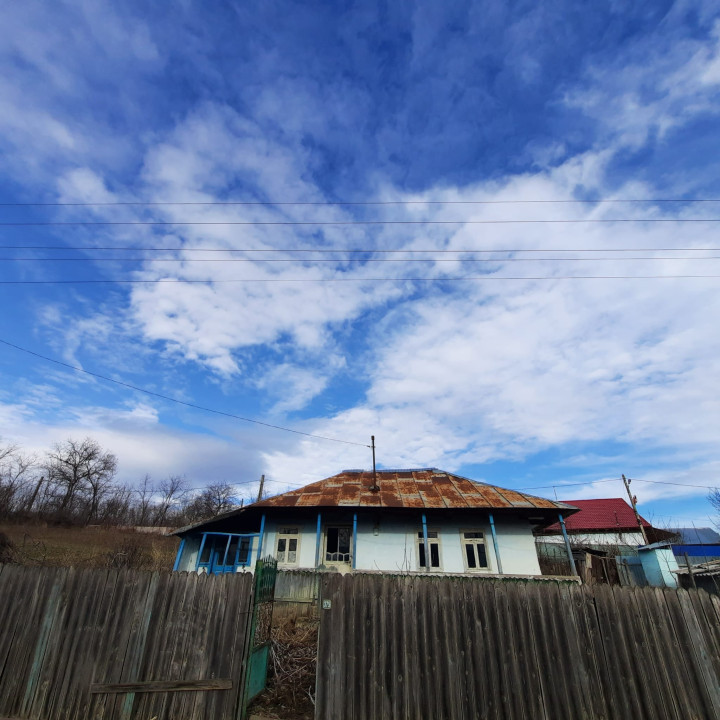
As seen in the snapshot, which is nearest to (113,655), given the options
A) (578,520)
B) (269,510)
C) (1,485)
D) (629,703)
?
(629,703)

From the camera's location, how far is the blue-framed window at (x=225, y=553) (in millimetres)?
15820

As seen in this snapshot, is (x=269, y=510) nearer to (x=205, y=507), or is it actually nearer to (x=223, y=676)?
(x=223, y=676)

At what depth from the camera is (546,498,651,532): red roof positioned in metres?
29.9

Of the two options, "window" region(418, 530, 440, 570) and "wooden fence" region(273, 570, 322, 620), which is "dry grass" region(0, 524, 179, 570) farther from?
"window" region(418, 530, 440, 570)

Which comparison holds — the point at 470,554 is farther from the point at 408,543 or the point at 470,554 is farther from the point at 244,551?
the point at 244,551

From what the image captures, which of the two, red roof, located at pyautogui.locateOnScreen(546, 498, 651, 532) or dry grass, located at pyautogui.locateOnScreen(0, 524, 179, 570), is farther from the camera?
red roof, located at pyautogui.locateOnScreen(546, 498, 651, 532)

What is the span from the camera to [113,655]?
17.1 ft

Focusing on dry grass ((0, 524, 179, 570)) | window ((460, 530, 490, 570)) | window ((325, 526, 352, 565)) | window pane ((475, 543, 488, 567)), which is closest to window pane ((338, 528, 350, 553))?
window ((325, 526, 352, 565))

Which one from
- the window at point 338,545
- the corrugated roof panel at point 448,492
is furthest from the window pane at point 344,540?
the corrugated roof panel at point 448,492

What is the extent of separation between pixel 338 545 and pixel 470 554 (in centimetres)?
526

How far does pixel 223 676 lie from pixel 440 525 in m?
11.9

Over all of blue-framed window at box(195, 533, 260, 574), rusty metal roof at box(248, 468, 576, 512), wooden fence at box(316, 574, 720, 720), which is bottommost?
wooden fence at box(316, 574, 720, 720)

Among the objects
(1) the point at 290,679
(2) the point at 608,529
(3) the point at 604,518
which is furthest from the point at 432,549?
(3) the point at 604,518

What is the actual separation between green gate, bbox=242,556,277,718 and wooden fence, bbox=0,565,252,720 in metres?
0.13
